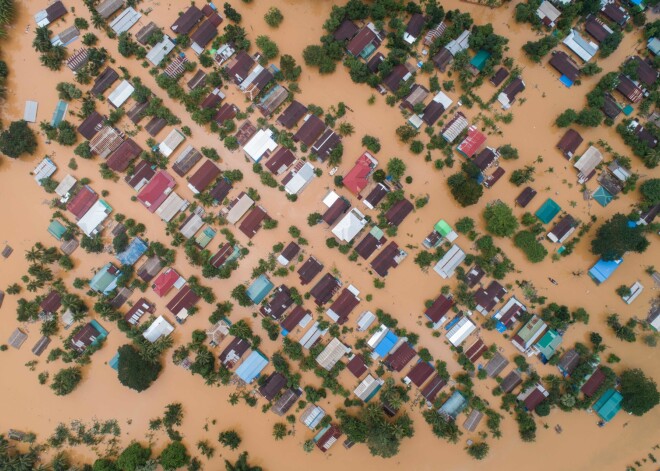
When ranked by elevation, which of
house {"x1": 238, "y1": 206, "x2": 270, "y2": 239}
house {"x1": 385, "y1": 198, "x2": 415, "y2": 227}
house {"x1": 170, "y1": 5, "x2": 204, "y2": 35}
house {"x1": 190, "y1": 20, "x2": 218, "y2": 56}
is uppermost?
house {"x1": 170, "y1": 5, "x2": 204, "y2": 35}

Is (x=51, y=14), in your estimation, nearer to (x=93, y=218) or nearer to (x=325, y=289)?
(x=93, y=218)

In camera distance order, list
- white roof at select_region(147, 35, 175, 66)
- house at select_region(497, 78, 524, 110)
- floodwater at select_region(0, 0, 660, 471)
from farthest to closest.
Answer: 1. floodwater at select_region(0, 0, 660, 471)
2. white roof at select_region(147, 35, 175, 66)
3. house at select_region(497, 78, 524, 110)

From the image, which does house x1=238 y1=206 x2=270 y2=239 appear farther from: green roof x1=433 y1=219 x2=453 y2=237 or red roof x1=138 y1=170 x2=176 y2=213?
green roof x1=433 y1=219 x2=453 y2=237

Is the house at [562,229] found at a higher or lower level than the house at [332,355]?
lower

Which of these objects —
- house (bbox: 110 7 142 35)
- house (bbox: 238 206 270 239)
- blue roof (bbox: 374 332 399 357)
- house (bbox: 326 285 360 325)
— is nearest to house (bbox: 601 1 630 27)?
house (bbox: 326 285 360 325)

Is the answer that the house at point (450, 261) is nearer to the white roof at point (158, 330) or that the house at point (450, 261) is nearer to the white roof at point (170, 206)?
the white roof at point (170, 206)

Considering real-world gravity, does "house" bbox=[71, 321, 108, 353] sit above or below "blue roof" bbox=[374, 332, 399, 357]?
above

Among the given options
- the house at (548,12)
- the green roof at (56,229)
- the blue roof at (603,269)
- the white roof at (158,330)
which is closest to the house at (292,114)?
the white roof at (158,330)

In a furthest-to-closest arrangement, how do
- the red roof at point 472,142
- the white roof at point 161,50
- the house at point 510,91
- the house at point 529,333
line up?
the white roof at point 161,50 → the house at point 510,91 → the house at point 529,333 → the red roof at point 472,142
